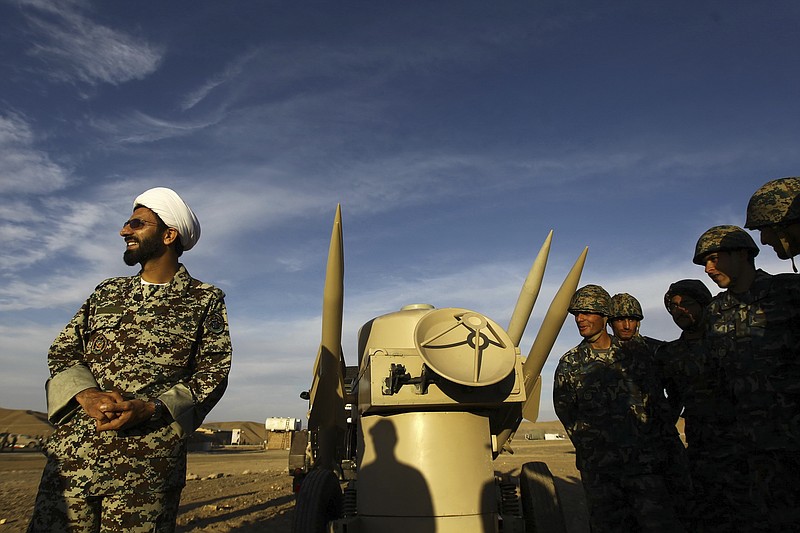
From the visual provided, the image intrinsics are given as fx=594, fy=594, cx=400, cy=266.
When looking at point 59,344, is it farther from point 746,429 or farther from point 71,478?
point 746,429

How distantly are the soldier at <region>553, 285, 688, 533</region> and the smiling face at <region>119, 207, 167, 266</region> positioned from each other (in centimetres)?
327

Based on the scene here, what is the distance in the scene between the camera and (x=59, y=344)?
262 cm

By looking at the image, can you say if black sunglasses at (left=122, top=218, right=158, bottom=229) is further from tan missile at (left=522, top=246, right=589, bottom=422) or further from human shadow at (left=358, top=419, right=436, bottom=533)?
tan missile at (left=522, top=246, right=589, bottom=422)

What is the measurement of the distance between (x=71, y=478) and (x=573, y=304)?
3.73 m

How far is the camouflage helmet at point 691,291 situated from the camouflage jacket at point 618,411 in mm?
570

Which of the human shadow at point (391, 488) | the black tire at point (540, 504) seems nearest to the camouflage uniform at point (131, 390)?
the human shadow at point (391, 488)

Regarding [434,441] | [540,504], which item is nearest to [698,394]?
[540,504]

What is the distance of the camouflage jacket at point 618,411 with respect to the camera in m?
4.27

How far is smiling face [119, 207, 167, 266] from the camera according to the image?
2.77 meters

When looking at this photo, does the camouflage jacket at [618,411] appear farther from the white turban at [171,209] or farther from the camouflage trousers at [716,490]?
the white turban at [171,209]

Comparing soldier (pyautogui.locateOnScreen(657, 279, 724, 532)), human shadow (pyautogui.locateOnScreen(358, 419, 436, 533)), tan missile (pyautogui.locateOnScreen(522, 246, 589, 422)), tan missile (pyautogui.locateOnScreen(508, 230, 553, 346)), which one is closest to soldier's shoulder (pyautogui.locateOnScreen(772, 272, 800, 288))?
soldier (pyautogui.locateOnScreen(657, 279, 724, 532))

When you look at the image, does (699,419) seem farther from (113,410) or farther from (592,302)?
(113,410)

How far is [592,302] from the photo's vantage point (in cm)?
475

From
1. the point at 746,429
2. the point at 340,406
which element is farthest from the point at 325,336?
the point at 746,429
